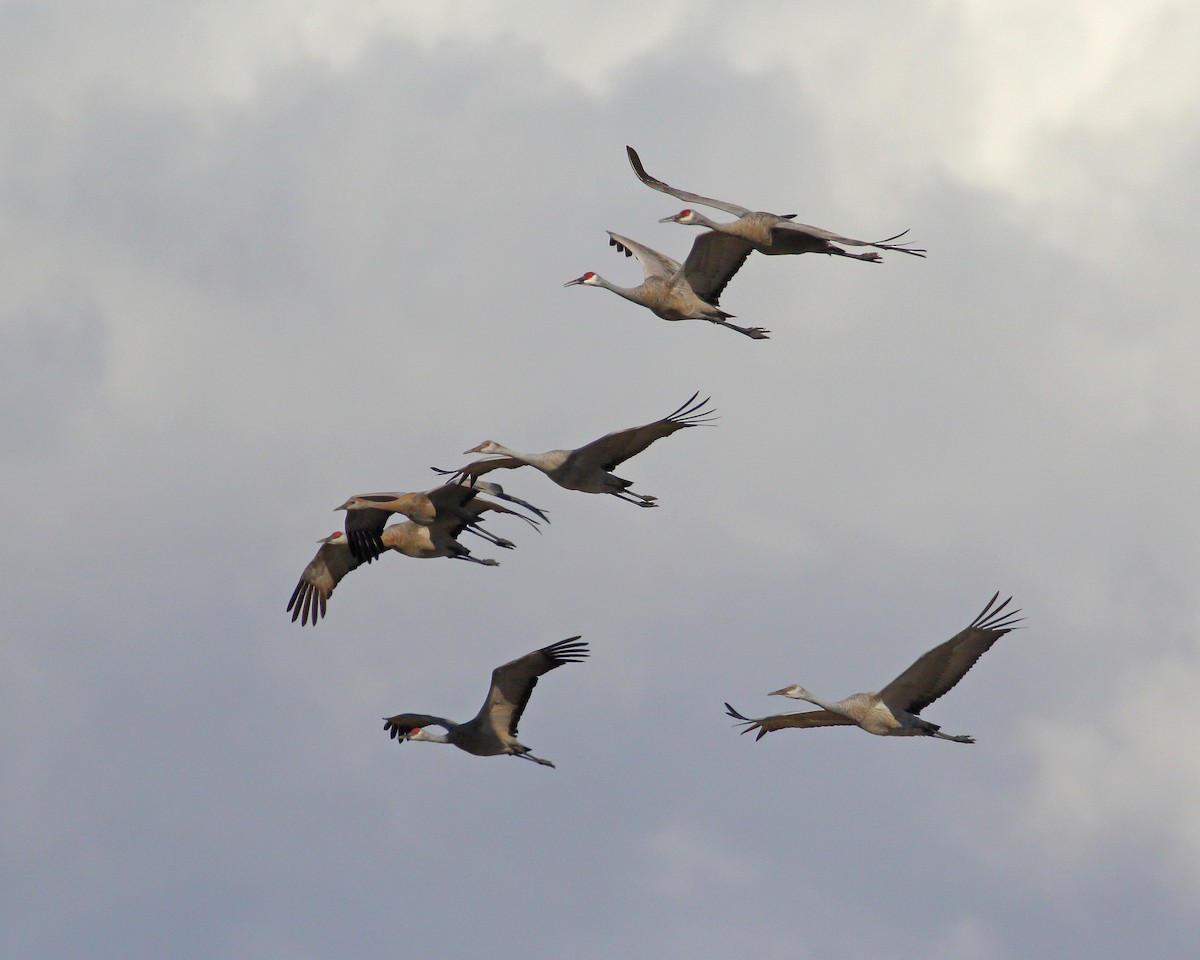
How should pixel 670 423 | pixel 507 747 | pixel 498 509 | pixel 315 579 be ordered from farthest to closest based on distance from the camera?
pixel 315 579 → pixel 498 509 → pixel 507 747 → pixel 670 423

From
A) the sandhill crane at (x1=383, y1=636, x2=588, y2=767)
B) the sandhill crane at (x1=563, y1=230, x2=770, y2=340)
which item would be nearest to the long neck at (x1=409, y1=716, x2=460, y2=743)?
the sandhill crane at (x1=383, y1=636, x2=588, y2=767)

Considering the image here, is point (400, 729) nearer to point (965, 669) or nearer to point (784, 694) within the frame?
point (784, 694)

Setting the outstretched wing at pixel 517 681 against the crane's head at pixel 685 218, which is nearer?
the outstretched wing at pixel 517 681

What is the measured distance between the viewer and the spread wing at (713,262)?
66.4 feet

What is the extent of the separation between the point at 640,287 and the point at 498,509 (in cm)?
295

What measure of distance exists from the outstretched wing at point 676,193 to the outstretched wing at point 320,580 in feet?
20.5

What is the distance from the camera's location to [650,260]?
72.7ft

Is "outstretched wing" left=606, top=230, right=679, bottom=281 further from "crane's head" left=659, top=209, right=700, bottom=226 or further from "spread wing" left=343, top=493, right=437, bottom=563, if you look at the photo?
"spread wing" left=343, top=493, right=437, bottom=563

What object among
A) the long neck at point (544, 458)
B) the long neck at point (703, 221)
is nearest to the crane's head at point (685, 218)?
the long neck at point (703, 221)

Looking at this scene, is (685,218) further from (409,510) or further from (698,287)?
(409,510)

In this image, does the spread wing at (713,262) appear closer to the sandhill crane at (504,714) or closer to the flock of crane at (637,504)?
the flock of crane at (637,504)

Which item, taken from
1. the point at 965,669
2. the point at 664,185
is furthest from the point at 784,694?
the point at 664,185

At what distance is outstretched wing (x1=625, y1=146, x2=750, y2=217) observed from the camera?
19812 mm

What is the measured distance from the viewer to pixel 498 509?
20797mm
